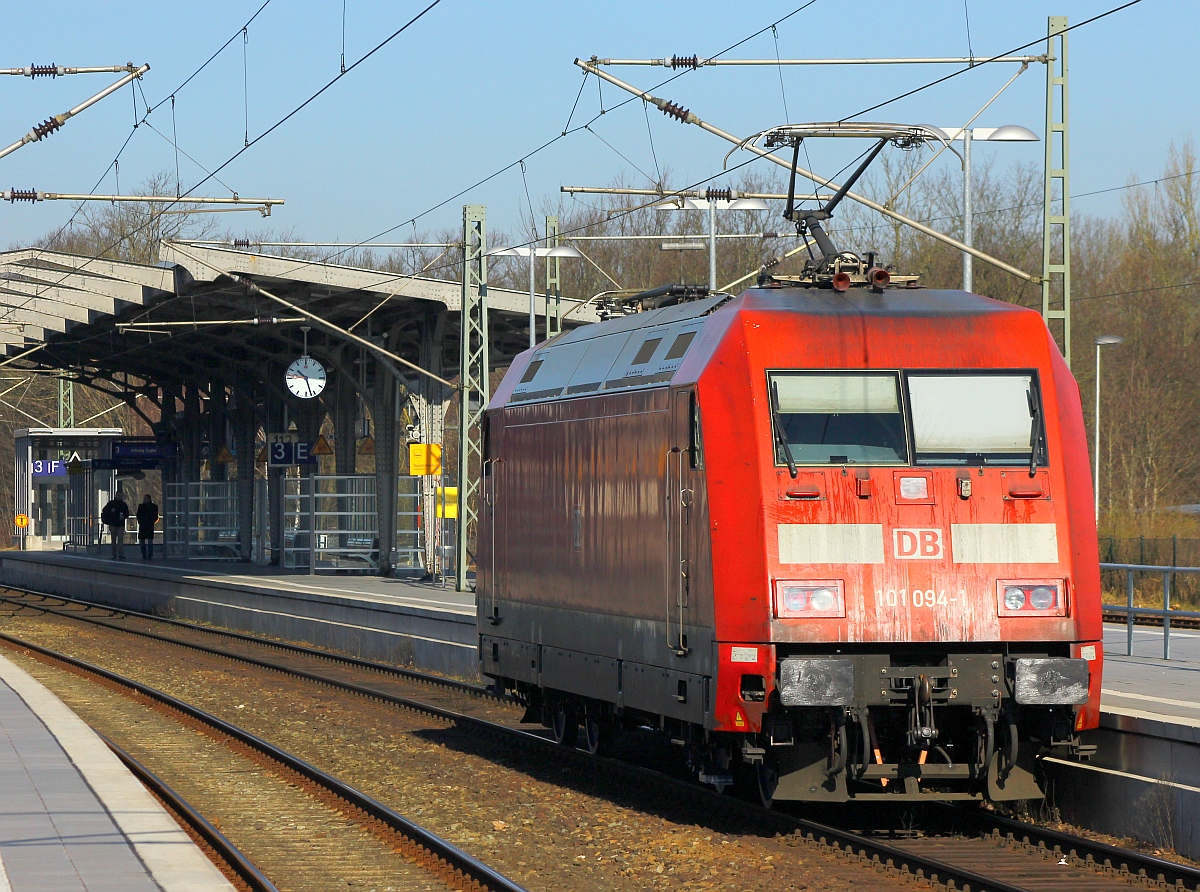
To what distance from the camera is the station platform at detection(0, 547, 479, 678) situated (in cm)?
2380

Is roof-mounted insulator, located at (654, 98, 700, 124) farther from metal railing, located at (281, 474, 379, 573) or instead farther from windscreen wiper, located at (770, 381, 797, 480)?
metal railing, located at (281, 474, 379, 573)

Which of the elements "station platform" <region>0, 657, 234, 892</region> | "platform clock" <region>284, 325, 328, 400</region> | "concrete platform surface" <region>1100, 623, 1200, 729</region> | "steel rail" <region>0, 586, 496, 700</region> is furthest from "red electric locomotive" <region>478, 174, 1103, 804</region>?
"platform clock" <region>284, 325, 328, 400</region>

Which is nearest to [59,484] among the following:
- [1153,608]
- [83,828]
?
[1153,608]

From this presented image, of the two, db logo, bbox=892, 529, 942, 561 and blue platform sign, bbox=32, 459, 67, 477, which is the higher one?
blue platform sign, bbox=32, 459, 67, 477

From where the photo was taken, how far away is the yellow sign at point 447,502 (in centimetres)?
3031

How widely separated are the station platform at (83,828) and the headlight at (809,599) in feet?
11.9

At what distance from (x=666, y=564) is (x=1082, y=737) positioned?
289 cm

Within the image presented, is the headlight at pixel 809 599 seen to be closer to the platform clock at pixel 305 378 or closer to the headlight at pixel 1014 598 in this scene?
the headlight at pixel 1014 598

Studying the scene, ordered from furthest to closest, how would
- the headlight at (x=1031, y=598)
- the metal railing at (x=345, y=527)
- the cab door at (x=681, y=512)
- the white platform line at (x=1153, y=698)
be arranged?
1. the metal railing at (x=345, y=527)
2. the white platform line at (x=1153, y=698)
3. the cab door at (x=681, y=512)
4. the headlight at (x=1031, y=598)

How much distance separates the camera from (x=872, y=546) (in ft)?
34.4

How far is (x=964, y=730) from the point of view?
10.7m

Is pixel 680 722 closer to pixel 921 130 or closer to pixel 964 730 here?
pixel 964 730

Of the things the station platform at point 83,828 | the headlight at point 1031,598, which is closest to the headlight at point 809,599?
the headlight at point 1031,598

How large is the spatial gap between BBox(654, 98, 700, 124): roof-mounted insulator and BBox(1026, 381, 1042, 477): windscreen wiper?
912 centimetres
